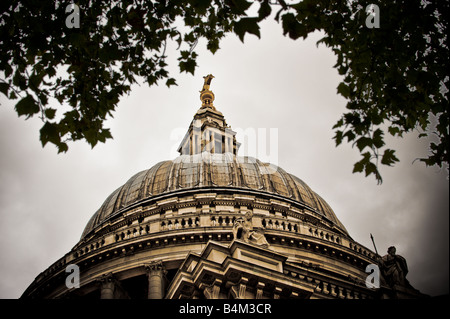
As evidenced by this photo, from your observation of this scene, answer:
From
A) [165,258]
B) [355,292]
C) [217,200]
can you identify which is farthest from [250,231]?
[217,200]

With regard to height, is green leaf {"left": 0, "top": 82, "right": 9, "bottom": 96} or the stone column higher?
the stone column

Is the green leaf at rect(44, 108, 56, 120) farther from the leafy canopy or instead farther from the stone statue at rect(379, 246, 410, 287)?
the stone statue at rect(379, 246, 410, 287)

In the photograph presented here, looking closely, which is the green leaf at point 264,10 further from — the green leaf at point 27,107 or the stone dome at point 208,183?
the stone dome at point 208,183

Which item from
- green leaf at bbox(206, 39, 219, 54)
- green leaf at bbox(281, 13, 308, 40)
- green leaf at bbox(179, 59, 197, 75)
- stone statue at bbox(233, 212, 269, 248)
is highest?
green leaf at bbox(206, 39, 219, 54)

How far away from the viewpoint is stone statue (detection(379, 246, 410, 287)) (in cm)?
2250

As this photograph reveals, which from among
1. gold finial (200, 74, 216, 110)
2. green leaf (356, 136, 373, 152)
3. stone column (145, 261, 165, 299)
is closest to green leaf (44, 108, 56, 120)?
green leaf (356, 136, 373, 152)

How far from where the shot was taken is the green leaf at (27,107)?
10422 mm

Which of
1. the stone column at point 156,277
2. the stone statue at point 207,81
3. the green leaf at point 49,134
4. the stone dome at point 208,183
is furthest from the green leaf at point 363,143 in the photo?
the stone statue at point 207,81

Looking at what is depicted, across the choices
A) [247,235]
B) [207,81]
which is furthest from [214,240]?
[207,81]

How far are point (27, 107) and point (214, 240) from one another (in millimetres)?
22420

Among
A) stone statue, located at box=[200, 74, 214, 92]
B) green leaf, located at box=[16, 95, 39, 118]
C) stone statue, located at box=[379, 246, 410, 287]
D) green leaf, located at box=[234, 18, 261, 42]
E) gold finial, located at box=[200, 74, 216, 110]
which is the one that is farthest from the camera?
stone statue, located at box=[200, 74, 214, 92]

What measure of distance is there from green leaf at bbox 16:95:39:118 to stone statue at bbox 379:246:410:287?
1604 cm

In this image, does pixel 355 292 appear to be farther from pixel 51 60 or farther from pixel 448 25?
pixel 51 60
